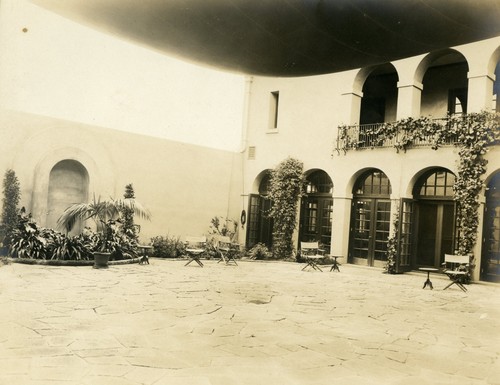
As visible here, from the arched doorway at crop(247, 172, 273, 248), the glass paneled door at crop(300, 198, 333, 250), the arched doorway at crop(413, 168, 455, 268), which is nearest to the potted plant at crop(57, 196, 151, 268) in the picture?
the arched doorway at crop(247, 172, 273, 248)

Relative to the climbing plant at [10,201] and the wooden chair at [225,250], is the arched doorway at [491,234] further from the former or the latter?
the climbing plant at [10,201]

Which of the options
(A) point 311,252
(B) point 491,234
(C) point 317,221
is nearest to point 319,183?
(C) point 317,221

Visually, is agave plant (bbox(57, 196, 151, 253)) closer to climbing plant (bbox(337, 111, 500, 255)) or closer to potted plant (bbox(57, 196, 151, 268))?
potted plant (bbox(57, 196, 151, 268))

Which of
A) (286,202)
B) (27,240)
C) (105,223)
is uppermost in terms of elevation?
(286,202)

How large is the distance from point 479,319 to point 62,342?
6.16 meters

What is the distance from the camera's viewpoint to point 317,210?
1513 centimetres

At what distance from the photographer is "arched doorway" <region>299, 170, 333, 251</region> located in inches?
584

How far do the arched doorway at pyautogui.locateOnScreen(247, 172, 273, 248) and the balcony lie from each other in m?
3.34

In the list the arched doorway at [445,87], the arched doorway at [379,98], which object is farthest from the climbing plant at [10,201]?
the arched doorway at [445,87]

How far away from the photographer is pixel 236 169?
16438 mm

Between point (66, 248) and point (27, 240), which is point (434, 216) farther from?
point (27, 240)

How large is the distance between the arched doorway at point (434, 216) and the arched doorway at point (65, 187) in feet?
30.0

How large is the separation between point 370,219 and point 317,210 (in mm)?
1917

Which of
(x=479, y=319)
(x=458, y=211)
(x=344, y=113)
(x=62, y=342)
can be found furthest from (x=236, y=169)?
(x=62, y=342)
